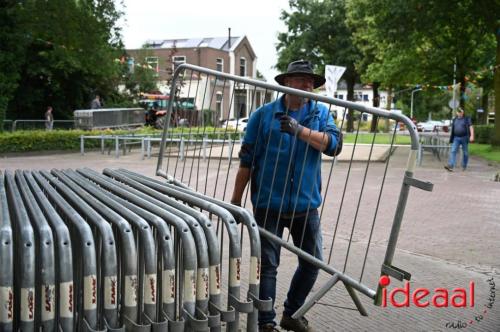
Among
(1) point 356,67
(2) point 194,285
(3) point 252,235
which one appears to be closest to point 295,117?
(3) point 252,235

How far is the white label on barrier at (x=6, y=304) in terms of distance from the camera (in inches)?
97.5

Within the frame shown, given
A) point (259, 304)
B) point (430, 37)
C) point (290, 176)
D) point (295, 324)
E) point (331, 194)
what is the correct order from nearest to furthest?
point (259, 304) → point (290, 176) → point (295, 324) → point (331, 194) → point (430, 37)

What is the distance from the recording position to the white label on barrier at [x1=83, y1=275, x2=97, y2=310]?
2.59 metres

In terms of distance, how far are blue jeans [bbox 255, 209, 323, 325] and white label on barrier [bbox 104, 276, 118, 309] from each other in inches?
54.4

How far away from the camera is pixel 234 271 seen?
9.89 ft

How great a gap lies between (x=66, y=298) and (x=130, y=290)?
286 millimetres

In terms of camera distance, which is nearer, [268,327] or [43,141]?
[268,327]

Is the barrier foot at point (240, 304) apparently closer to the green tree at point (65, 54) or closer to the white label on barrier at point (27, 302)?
the white label on barrier at point (27, 302)

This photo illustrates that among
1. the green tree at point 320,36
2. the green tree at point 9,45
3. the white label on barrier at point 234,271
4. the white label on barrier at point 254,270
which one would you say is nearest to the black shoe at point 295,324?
the white label on barrier at point 254,270

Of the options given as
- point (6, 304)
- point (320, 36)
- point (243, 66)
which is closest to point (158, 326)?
point (6, 304)

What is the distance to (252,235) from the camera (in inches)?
121

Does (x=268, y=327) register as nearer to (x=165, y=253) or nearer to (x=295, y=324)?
(x=295, y=324)

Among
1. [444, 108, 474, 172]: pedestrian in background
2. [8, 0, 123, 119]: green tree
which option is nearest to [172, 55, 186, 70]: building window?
[8, 0, 123, 119]: green tree

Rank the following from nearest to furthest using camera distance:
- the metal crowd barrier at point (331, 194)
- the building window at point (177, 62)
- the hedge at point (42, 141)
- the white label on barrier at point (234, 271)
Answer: the white label on barrier at point (234, 271) < the metal crowd barrier at point (331, 194) < the building window at point (177, 62) < the hedge at point (42, 141)
